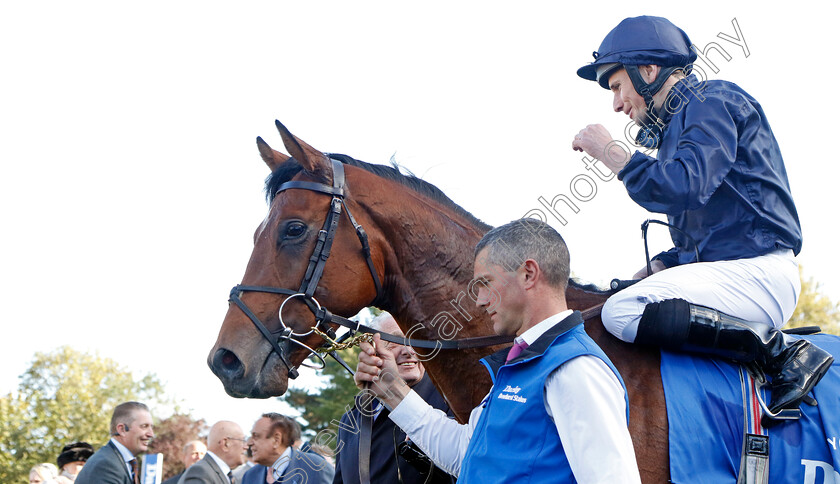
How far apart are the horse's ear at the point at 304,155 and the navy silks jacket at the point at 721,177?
1512 millimetres

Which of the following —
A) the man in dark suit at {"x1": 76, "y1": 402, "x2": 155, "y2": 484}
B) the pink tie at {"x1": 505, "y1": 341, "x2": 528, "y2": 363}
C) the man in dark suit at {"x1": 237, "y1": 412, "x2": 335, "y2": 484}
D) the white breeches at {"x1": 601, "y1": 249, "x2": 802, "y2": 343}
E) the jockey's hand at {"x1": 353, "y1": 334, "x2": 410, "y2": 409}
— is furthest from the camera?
the man in dark suit at {"x1": 76, "y1": 402, "x2": 155, "y2": 484}

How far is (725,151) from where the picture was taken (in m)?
3.14

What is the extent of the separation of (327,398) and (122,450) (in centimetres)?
1764

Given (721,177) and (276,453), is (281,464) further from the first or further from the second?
(721,177)

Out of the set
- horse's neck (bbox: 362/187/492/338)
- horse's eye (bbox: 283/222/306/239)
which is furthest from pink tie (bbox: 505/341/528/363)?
horse's eye (bbox: 283/222/306/239)

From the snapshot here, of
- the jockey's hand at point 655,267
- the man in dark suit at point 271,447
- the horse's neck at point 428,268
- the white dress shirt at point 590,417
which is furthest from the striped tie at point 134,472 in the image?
the white dress shirt at point 590,417

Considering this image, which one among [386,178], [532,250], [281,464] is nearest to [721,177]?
[532,250]

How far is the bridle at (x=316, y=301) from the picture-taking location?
11.7 feet

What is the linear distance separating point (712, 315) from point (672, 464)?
0.61 metres

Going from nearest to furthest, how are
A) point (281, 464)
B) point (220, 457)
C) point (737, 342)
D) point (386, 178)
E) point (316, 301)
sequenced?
1. point (737, 342)
2. point (316, 301)
3. point (386, 178)
4. point (281, 464)
5. point (220, 457)

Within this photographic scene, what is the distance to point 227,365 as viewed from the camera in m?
3.55

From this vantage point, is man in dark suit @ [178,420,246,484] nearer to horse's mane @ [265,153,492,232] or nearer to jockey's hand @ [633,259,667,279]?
horse's mane @ [265,153,492,232]

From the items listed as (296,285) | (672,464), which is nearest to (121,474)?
(296,285)

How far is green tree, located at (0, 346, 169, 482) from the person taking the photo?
31.2m
